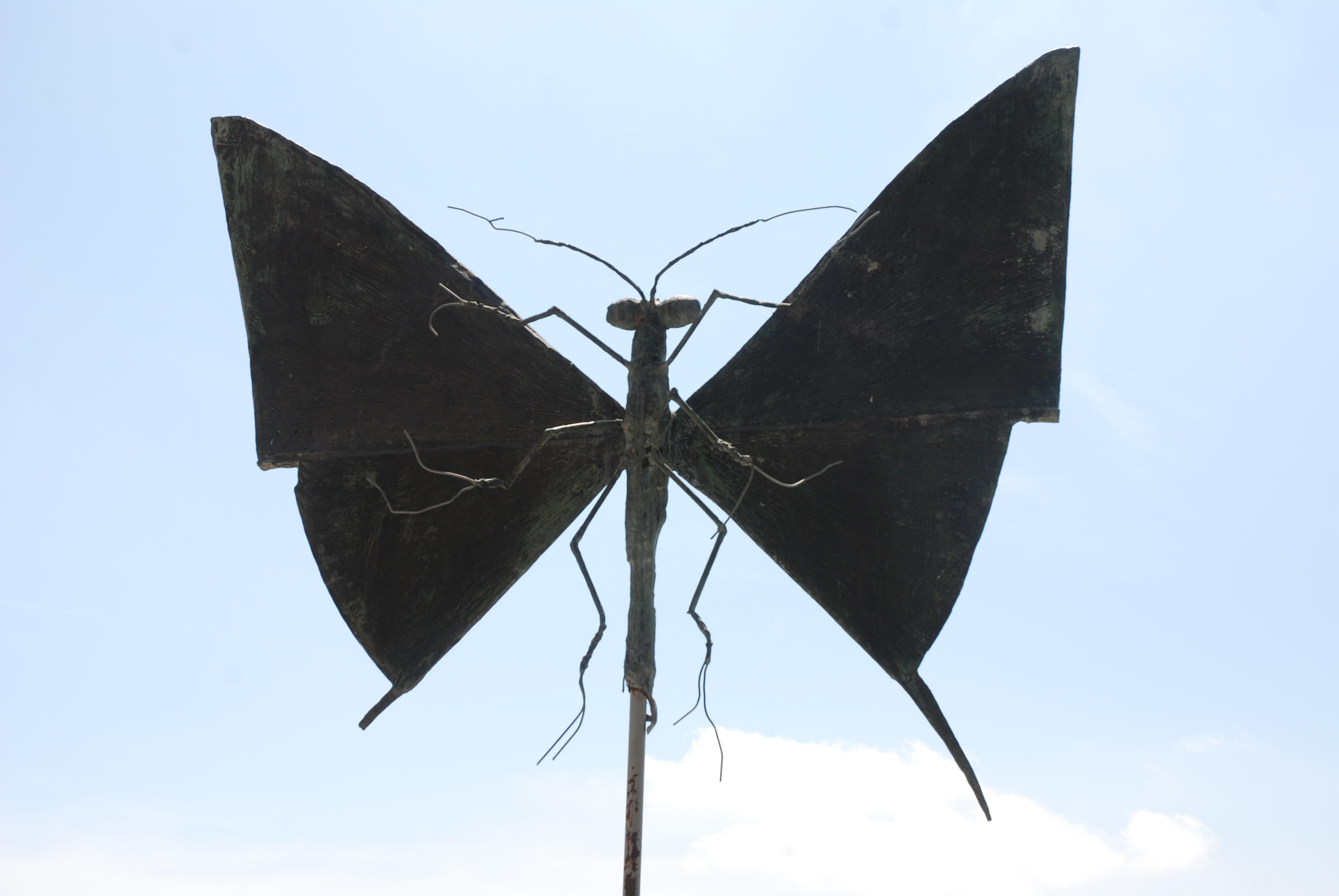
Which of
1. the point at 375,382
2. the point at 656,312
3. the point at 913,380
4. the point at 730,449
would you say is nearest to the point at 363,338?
→ the point at 375,382

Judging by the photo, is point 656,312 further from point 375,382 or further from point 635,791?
point 635,791

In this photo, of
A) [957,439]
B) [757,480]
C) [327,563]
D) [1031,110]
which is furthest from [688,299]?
[327,563]

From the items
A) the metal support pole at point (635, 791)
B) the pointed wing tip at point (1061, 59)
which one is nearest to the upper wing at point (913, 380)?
the pointed wing tip at point (1061, 59)

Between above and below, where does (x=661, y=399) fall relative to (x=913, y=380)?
below

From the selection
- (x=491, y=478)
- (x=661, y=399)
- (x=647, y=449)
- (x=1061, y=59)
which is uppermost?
(x=1061, y=59)

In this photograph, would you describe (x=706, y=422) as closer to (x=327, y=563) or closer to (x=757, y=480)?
(x=757, y=480)

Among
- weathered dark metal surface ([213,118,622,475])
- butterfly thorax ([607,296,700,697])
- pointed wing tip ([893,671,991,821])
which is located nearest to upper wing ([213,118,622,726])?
weathered dark metal surface ([213,118,622,475])
